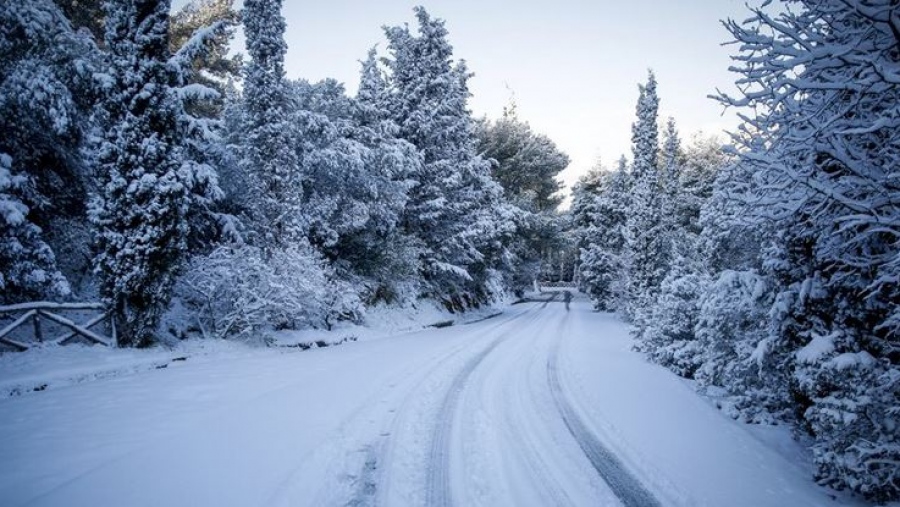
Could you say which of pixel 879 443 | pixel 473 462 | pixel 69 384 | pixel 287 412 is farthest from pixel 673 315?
pixel 69 384

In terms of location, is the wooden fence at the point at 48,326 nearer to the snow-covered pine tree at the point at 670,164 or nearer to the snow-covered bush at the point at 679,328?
the snow-covered bush at the point at 679,328

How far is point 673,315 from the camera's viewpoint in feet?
39.4

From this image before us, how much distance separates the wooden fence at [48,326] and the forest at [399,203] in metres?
0.46

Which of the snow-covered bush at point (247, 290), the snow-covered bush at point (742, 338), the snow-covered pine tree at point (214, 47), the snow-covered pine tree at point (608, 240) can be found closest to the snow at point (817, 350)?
the snow-covered bush at point (742, 338)

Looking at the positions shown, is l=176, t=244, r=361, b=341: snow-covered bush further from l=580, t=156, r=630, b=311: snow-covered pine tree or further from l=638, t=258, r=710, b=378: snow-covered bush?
l=580, t=156, r=630, b=311: snow-covered pine tree

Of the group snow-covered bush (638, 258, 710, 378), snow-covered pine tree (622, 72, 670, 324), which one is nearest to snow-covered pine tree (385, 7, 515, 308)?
snow-covered pine tree (622, 72, 670, 324)

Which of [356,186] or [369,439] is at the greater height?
[356,186]

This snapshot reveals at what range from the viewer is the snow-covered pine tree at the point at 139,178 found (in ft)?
35.0

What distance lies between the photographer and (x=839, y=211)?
4.60 m

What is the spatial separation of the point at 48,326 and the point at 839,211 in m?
16.4

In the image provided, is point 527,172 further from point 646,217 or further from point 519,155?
point 646,217

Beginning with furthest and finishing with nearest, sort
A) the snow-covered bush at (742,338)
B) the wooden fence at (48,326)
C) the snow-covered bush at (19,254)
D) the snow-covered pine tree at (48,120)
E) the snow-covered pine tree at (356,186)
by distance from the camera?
the snow-covered pine tree at (356,186), the snow-covered pine tree at (48,120), the snow-covered bush at (19,254), the wooden fence at (48,326), the snow-covered bush at (742,338)

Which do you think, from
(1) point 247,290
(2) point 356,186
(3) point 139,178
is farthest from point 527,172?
(3) point 139,178

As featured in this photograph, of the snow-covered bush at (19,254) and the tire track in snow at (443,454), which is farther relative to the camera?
the snow-covered bush at (19,254)
